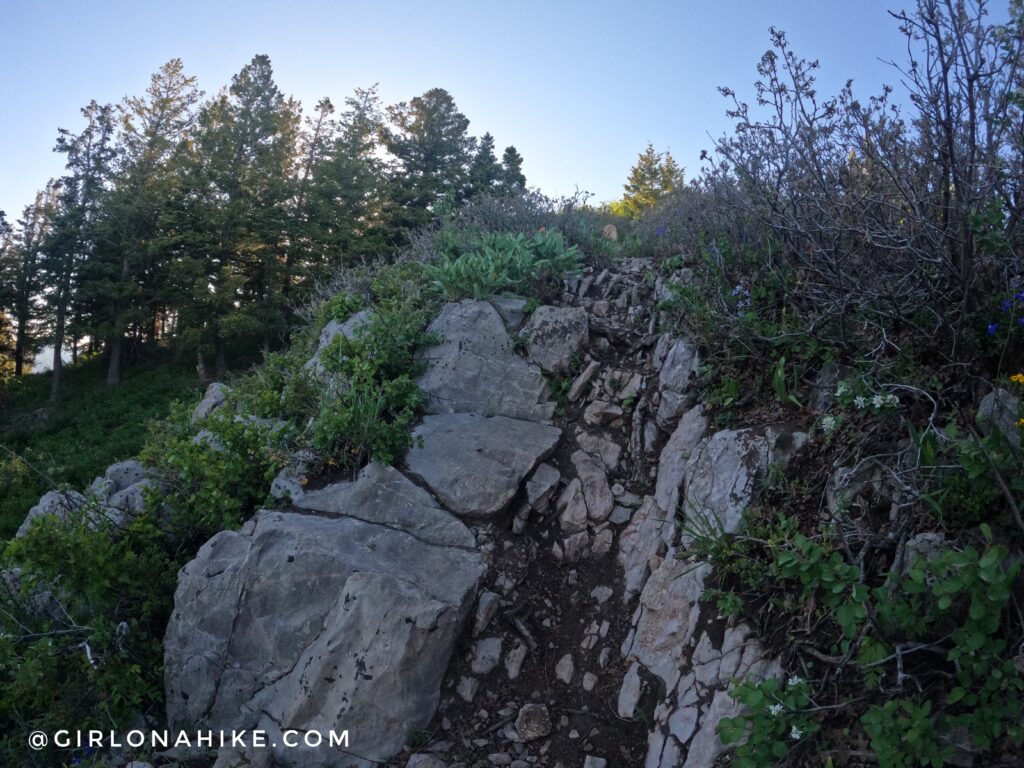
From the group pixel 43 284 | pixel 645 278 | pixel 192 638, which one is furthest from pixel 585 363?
pixel 43 284

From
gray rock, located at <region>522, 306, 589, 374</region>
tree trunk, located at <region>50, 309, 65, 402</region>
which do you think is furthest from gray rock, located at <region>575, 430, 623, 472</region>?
tree trunk, located at <region>50, 309, 65, 402</region>

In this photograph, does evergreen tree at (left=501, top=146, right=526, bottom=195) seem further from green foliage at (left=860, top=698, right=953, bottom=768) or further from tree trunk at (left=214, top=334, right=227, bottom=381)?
green foliage at (left=860, top=698, right=953, bottom=768)

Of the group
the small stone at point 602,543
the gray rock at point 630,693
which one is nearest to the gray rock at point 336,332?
the small stone at point 602,543

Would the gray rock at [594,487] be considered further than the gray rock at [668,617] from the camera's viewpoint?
Yes

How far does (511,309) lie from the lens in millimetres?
5957

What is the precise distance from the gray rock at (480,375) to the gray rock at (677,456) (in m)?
1.09

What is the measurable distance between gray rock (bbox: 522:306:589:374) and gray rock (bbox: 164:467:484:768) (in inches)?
65.8

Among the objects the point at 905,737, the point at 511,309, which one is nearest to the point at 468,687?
the point at 905,737

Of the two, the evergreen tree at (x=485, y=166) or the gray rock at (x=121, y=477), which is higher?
the evergreen tree at (x=485, y=166)

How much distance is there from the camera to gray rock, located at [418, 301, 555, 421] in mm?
5219

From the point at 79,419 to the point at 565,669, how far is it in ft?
Result: 73.2

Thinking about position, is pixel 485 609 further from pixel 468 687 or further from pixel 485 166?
pixel 485 166

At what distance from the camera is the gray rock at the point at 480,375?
522cm

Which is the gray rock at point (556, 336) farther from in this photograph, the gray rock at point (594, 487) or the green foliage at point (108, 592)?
the green foliage at point (108, 592)
